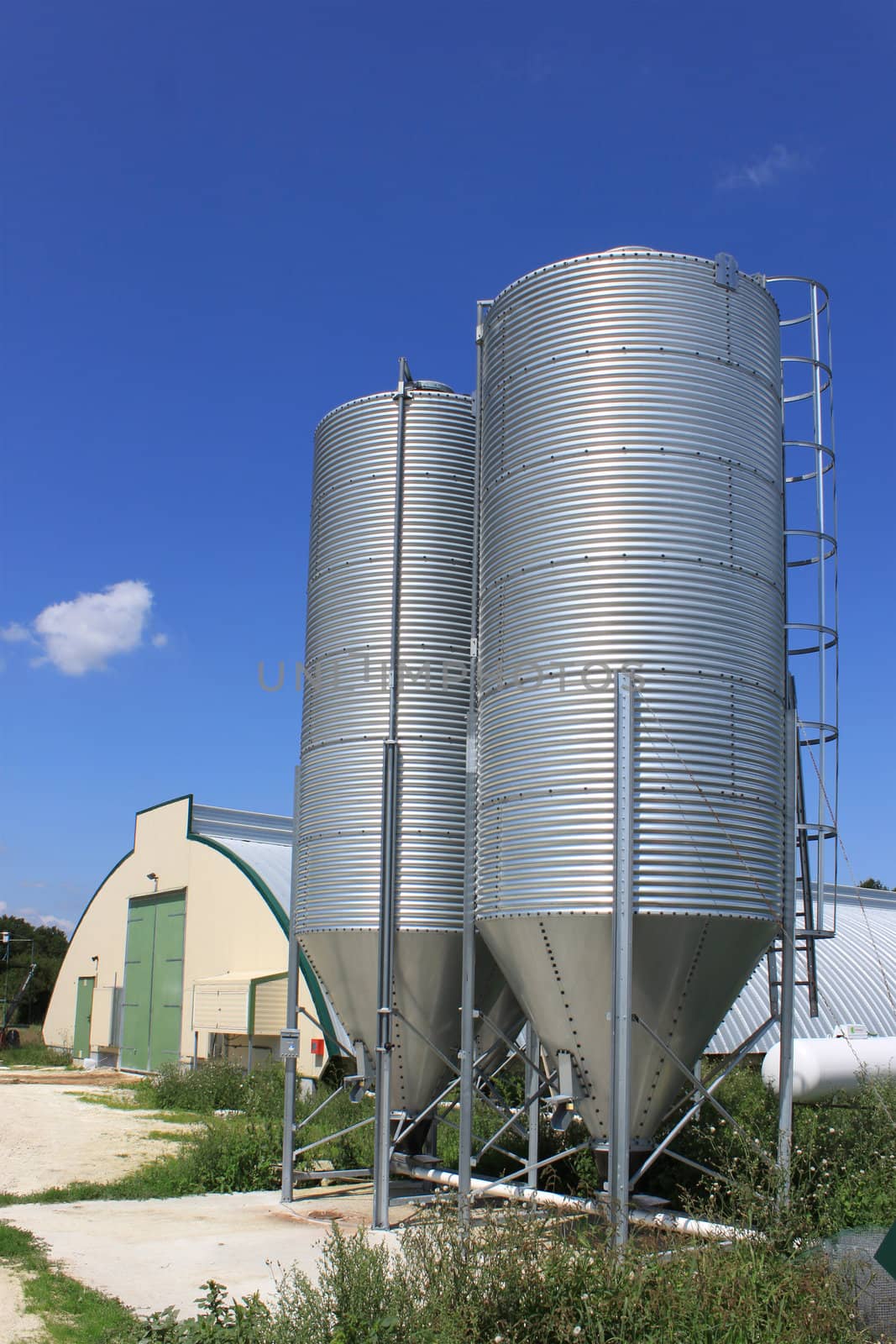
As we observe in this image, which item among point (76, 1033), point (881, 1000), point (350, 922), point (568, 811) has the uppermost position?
point (568, 811)

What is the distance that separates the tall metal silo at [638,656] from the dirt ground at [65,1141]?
902 cm

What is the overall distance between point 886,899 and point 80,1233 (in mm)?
35362

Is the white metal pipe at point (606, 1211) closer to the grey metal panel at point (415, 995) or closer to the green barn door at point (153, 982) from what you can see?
the grey metal panel at point (415, 995)

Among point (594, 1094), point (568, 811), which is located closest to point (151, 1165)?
point (594, 1094)

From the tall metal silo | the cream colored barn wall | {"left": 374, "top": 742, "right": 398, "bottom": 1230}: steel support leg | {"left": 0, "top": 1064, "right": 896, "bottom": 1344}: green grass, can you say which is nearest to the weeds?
{"left": 0, "top": 1064, "right": 896, "bottom": 1344}: green grass

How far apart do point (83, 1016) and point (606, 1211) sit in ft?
112

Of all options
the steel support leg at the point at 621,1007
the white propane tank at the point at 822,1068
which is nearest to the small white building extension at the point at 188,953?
the white propane tank at the point at 822,1068

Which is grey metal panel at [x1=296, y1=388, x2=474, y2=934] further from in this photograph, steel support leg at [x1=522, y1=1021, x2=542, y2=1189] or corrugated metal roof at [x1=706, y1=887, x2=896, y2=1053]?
corrugated metal roof at [x1=706, y1=887, x2=896, y2=1053]

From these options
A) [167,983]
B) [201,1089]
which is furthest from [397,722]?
[167,983]

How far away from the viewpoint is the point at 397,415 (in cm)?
1445

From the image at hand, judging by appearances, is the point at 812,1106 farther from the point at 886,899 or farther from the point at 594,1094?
the point at 886,899

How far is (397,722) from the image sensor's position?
44.1 feet

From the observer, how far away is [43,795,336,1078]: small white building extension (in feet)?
88.3

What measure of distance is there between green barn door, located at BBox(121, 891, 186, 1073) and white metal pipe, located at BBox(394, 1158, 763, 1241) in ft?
71.0
